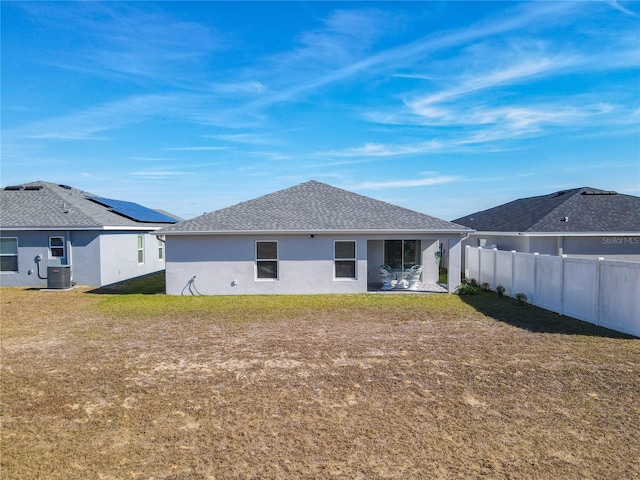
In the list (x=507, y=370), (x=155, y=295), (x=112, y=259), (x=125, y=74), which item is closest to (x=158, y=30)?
(x=125, y=74)

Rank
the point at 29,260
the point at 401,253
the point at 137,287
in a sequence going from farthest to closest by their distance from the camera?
the point at 29,260
the point at 401,253
the point at 137,287

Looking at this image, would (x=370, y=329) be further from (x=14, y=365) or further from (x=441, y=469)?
(x=14, y=365)

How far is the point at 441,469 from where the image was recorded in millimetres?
4293

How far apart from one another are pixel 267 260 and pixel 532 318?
9.73 meters

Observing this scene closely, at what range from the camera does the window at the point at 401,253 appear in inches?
731

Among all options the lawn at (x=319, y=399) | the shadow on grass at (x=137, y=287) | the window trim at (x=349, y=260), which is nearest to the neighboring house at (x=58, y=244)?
the shadow on grass at (x=137, y=287)

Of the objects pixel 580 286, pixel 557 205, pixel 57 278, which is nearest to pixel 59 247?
pixel 57 278

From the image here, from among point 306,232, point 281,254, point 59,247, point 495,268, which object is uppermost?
point 306,232

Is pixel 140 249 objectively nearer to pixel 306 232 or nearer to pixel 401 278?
pixel 306 232

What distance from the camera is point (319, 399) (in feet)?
20.1

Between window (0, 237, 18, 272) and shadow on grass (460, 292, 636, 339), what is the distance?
20341 mm

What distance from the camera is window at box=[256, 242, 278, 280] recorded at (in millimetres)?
16250

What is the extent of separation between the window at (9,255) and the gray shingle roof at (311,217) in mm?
8832

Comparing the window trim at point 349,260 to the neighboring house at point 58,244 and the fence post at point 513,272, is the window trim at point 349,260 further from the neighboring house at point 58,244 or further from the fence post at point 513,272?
the neighboring house at point 58,244
